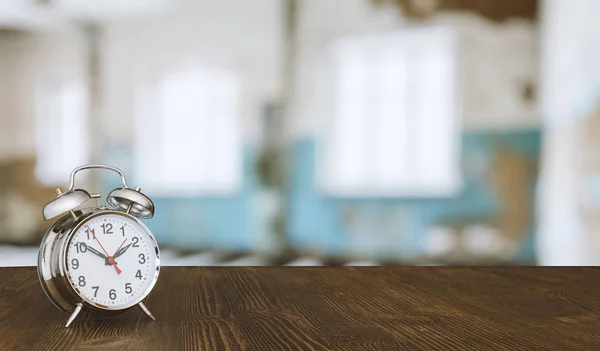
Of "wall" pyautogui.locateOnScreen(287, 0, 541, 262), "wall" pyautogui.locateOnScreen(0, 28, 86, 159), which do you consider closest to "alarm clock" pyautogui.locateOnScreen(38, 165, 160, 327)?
"wall" pyautogui.locateOnScreen(287, 0, 541, 262)

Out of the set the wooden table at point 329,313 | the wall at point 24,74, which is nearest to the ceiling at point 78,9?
the wall at point 24,74

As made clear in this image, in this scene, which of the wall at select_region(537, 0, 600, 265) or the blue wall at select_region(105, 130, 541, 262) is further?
the blue wall at select_region(105, 130, 541, 262)

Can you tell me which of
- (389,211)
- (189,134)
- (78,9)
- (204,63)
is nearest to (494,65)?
(389,211)

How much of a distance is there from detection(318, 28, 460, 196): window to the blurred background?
0.05 ft

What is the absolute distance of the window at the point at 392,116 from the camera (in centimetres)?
514

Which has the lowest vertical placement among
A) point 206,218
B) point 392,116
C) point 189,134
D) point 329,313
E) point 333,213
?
point 206,218

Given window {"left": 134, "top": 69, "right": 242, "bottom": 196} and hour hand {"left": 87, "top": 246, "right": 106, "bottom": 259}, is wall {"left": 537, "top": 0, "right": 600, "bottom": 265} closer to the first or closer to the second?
window {"left": 134, "top": 69, "right": 242, "bottom": 196}

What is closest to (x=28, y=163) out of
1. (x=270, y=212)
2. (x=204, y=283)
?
(x=270, y=212)

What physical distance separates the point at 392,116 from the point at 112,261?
15.7 ft

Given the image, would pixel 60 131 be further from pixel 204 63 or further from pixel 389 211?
pixel 389 211

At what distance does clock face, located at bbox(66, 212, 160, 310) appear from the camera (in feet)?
2.37

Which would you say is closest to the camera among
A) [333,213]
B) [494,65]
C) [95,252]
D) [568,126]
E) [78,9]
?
[95,252]

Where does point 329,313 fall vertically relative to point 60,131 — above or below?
below

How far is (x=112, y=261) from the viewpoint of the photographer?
740mm
